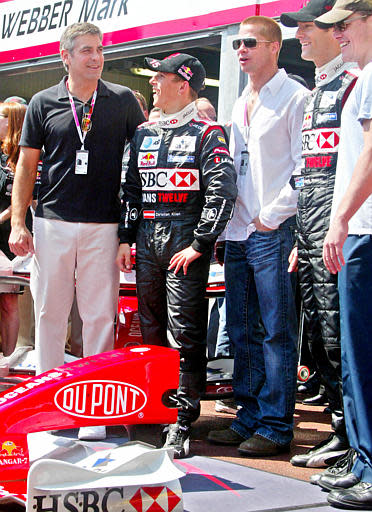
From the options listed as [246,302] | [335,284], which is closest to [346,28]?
[335,284]

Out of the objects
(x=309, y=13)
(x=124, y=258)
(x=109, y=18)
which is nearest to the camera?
(x=309, y=13)

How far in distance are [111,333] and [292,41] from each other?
3.61m

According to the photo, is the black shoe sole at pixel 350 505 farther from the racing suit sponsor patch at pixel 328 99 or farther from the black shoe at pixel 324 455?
the racing suit sponsor patch at pixel 328 99

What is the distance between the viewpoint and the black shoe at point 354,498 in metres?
3.23

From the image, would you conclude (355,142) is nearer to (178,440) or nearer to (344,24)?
(344,24)

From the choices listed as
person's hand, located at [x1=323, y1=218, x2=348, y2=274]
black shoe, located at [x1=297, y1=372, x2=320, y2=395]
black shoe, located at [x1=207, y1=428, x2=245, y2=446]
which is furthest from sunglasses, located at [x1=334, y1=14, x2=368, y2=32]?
black shoe, located at [x1=297, y1=372, x2=320, y2=395]

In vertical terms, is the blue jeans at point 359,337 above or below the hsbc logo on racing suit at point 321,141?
below

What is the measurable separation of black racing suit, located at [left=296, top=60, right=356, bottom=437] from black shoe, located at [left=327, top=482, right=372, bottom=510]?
23.7 inches

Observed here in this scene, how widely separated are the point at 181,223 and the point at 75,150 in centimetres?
76

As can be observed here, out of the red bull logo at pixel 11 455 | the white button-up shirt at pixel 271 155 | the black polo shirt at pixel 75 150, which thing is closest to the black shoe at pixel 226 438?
the white button-up shirt at pixel 271 155

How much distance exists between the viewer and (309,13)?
409 centimetres

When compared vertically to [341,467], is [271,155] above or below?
above

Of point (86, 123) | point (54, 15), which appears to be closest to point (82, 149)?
point (86, 123)

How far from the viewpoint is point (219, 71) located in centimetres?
743
